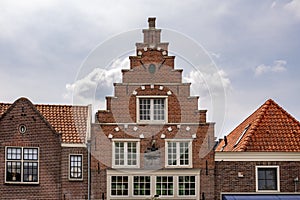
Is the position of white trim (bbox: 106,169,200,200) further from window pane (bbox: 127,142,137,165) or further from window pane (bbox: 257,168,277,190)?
window pane (bbox: 257,168,277,190)

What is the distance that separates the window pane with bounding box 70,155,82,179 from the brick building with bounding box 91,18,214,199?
0.66 metres

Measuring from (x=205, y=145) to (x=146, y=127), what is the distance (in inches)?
111

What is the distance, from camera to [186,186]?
2850cm

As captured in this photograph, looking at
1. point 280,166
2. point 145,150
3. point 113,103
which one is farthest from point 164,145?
point 280,166

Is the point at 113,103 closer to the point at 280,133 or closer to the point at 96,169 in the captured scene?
the point at 96,169

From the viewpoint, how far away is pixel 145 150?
94.2 ft

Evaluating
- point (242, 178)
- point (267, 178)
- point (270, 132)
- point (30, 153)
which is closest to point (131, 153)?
point (30, 153)

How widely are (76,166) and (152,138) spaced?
3654mm

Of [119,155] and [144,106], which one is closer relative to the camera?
[119,155]

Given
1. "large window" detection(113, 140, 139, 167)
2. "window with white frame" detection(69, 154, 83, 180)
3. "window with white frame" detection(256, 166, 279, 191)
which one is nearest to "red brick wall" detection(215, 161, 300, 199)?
"window with white frame" detection(256, 166, 279, 191)

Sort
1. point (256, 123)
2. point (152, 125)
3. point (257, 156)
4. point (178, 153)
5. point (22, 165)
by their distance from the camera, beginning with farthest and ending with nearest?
point (256, 123) < point (152, 125) < point (178, 153) < point (257, 156) < point (22, 165)

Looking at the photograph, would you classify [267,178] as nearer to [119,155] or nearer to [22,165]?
[119,155]

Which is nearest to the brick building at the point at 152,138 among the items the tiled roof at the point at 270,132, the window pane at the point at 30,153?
the tiled roof at the point at 270,132

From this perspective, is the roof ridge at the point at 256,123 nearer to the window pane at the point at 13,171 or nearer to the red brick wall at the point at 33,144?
the red brick wall at the point at 33,144
